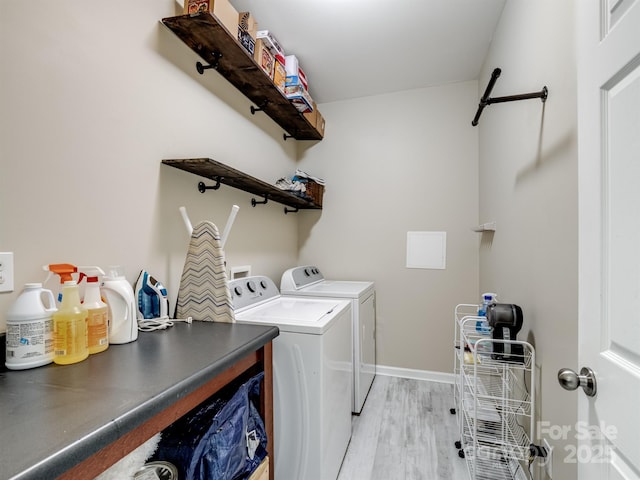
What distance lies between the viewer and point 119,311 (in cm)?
104

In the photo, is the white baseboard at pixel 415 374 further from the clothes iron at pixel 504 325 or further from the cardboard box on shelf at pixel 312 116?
the cardboard box on shelf at pixel 312 116

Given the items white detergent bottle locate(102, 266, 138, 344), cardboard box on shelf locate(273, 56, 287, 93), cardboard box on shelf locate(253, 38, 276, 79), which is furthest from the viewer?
cardboard box on shelf locate(273, 56, 287, 93)

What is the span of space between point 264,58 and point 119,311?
Answer: 1.68m

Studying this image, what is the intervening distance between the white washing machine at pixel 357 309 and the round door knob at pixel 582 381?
4.84 feet

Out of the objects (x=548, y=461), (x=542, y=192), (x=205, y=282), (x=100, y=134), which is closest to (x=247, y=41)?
(x=100, y=134)

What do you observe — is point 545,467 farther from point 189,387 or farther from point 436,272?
point 436,272

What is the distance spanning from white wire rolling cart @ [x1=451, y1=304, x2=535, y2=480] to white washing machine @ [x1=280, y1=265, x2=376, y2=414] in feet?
2.39

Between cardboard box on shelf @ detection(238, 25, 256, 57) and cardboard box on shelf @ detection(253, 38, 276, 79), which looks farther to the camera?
cardboard box on shelf @ detection(253, 38, 276, 79)

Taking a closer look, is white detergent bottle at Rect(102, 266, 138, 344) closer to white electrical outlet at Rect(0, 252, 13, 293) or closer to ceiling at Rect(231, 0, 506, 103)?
white electrical outlet at Rect(0, 252, 13, 293)

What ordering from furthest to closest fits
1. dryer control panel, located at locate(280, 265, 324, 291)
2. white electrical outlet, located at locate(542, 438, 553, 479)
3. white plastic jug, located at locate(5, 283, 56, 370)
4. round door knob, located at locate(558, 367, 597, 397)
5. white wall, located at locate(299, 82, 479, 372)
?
1. white wall, located at locate(299, 82, 479, 372)
2. dryer control panel, located at locate(280, 265, 324, 291)
3. white electrical outlet, located at locate(542, 438, 553, 479)
4. white plastic jug, located at locate(5, 283, 56, 370)
5. round door knob, located at locate(558, 367, 597, 397)

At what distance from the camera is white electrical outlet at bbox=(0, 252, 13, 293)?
2.87ft

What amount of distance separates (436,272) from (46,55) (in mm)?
2798

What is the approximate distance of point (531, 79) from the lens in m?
1.42

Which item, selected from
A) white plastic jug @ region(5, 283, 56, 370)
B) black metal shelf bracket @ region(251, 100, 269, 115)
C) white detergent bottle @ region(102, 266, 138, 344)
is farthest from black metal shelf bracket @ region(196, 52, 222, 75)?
white plastic jug @ region(5, 283, 56, 370)
